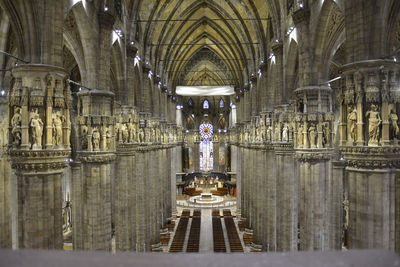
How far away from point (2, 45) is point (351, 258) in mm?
17534

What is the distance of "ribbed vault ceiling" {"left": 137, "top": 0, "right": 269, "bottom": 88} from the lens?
26672 millimetres

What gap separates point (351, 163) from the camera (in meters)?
9.09

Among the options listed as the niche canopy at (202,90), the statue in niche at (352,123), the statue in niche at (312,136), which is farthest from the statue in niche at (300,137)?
the niche canopy at (202,90)

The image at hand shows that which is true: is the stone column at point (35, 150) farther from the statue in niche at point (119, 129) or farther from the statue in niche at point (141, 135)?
the statue in niche at point (141, 135)

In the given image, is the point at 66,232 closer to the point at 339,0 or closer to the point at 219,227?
the point at 219,227

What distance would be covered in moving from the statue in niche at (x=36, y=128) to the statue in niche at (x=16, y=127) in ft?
1.12

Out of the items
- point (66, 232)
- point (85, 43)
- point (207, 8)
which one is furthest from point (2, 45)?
point (207, 8)

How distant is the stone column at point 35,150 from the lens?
8836 millimetres

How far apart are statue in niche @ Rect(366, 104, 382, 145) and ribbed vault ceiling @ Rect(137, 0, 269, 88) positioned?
1710 cm

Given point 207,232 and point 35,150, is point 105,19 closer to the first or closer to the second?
point 35,150

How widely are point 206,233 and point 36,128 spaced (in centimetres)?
2767

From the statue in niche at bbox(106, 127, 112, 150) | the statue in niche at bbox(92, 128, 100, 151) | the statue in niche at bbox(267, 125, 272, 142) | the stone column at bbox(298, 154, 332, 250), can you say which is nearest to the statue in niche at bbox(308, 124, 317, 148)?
the stone column at bbox(298, 154, 332, 250)

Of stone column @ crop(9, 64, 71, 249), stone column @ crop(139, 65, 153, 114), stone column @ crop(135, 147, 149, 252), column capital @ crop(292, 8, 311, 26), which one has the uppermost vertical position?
column capital @ crop(292, 8, 311, 26)

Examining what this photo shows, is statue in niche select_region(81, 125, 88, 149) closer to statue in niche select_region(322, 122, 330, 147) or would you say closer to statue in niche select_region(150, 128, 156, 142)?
statue in niche select_region(322, 122, 330, 147)
